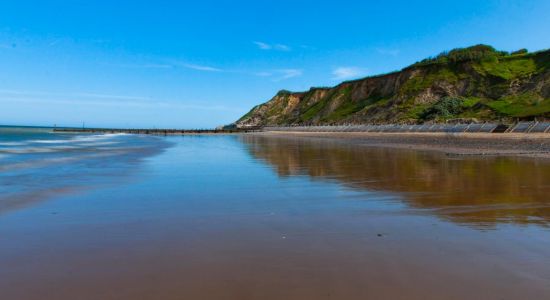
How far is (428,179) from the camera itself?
1128 centimetres

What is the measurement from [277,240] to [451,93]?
72.3 metres

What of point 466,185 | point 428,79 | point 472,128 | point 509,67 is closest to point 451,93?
point 428,79

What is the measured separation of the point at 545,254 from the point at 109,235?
5.62m

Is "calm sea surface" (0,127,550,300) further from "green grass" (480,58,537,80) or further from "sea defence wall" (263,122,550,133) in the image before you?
"green grass" (480,58,537,80)

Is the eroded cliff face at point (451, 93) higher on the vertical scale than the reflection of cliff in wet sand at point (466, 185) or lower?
higher

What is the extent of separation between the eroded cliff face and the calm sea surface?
132 feet

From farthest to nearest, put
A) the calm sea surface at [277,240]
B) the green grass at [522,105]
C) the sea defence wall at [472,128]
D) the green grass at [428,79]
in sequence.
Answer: the green grass at [428,79] → the green grass at [522,105] → the sea defence wall at [472,128] → the calm sea surface at [277,240]

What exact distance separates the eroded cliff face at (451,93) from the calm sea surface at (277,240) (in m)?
40.1

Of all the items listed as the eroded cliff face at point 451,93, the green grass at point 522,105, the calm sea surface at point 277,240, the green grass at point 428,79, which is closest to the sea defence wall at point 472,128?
the eroded cliff face at point 451,93

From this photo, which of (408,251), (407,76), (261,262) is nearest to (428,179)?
(408,251)

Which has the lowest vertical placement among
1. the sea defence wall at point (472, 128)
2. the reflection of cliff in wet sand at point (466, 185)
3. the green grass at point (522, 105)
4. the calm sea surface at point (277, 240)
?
the calm sea surface at point (277, 240)

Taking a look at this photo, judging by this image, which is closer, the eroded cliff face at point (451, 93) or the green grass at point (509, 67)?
the eroded cliff face at point (451, 93)

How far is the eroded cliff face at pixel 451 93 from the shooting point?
51.3 metres

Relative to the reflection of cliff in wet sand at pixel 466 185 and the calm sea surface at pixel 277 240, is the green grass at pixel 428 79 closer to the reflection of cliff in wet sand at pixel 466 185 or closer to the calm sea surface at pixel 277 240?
the reflection of cliff in wet sand at pixel 466 185
